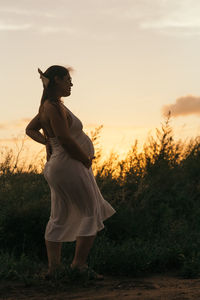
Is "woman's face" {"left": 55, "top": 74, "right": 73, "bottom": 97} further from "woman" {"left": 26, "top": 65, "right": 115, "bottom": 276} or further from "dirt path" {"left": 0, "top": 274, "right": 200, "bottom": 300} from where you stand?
"dirt path" {"left": 0, "top": 274, "right": 200, "bottom": 300}

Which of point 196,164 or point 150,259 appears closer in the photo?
point 150,259

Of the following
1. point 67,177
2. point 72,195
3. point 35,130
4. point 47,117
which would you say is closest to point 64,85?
point 47,117

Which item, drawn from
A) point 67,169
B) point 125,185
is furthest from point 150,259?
point 125,185

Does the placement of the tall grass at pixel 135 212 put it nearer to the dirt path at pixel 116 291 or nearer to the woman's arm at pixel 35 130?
the dirt path at pixel 116 291

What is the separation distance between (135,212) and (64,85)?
359cm

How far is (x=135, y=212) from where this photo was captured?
25.5 ft

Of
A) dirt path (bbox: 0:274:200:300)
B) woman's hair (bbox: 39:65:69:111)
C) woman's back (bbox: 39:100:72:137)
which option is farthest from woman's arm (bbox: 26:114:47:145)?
dirt path (bbox: 0:274:200:300)

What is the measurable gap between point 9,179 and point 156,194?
9.52ft

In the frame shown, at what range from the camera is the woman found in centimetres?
470

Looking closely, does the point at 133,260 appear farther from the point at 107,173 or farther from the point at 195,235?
the point at 107,173

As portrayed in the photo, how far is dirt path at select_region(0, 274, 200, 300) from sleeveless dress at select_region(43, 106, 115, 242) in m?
0.56

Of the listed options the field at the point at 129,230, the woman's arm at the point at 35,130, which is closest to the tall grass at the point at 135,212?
the field at the point at 129,230

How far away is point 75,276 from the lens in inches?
185

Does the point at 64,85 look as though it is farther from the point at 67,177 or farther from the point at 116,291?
the point at 116,291
